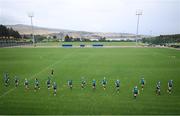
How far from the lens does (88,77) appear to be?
27.8 meters

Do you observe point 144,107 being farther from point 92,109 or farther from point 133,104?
point 92,109

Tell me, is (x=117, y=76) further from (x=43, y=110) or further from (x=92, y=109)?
(x=43, y=110)

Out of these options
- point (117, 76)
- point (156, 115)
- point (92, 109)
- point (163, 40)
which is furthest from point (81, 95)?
point (163, 40)

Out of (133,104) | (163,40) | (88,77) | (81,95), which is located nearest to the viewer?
(133,104)

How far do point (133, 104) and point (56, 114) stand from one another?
6.72 metres

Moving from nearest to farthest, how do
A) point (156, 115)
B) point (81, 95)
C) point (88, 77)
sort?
point (156, 115)
point (81, 95)
point (88, 77)

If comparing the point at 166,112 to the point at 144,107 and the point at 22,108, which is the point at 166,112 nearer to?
the point at 144,107

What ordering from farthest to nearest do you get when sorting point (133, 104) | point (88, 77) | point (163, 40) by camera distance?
point (163, 40)
point (88, 77)
point (133, 104)

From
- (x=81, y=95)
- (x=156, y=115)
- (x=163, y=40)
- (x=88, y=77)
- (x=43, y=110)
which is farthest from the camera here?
(x=163, y=40)

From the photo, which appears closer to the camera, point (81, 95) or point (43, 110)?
point (43, 110)

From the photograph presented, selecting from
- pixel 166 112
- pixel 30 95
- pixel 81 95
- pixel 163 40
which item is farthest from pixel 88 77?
pixel 163 40

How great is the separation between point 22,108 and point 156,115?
35.6 ft

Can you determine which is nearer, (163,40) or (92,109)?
(92,109)

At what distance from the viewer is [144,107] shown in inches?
640
